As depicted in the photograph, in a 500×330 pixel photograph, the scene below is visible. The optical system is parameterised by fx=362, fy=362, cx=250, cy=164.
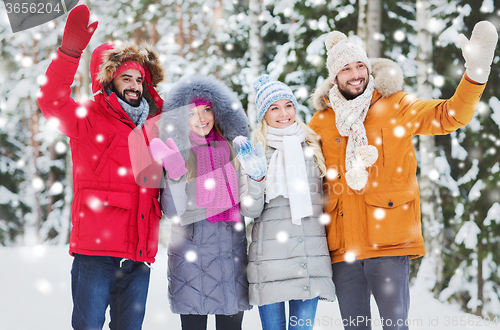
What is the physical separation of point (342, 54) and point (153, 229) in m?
2.01

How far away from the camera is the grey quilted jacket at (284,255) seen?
2.54 metres

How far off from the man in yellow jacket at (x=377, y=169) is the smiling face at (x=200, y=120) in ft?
3.20

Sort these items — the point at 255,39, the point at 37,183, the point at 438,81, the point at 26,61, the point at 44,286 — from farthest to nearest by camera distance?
the point at 37,183, the point at 26,61, the point at 255,39, the point at 438,81, the point at 44,286

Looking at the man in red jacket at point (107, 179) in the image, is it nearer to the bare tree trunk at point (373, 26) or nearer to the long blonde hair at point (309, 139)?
the long blonde hair at point (309, 139)

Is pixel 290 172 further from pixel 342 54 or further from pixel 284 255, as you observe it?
pixel 342 54

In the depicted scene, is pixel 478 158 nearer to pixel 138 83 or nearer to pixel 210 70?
pixel 138 83

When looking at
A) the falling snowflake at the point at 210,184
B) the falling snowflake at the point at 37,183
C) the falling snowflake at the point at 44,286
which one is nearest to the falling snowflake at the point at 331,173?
the falling snowflake at the point at 210,184

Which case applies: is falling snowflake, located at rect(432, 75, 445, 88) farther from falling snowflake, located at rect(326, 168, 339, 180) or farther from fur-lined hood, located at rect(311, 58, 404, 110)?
falling snowflake, located at rect(326, 168, 339, 180)

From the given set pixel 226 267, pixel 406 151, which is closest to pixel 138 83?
pixel 226 267

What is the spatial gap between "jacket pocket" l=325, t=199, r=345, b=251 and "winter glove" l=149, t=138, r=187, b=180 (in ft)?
3.81

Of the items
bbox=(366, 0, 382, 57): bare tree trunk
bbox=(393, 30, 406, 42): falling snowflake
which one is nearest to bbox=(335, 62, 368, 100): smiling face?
bbox=(366, 0, 382, 57): bare tree trunk

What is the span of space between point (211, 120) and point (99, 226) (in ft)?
3.87

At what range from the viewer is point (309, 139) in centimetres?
291

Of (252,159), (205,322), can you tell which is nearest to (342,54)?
(252,159)
